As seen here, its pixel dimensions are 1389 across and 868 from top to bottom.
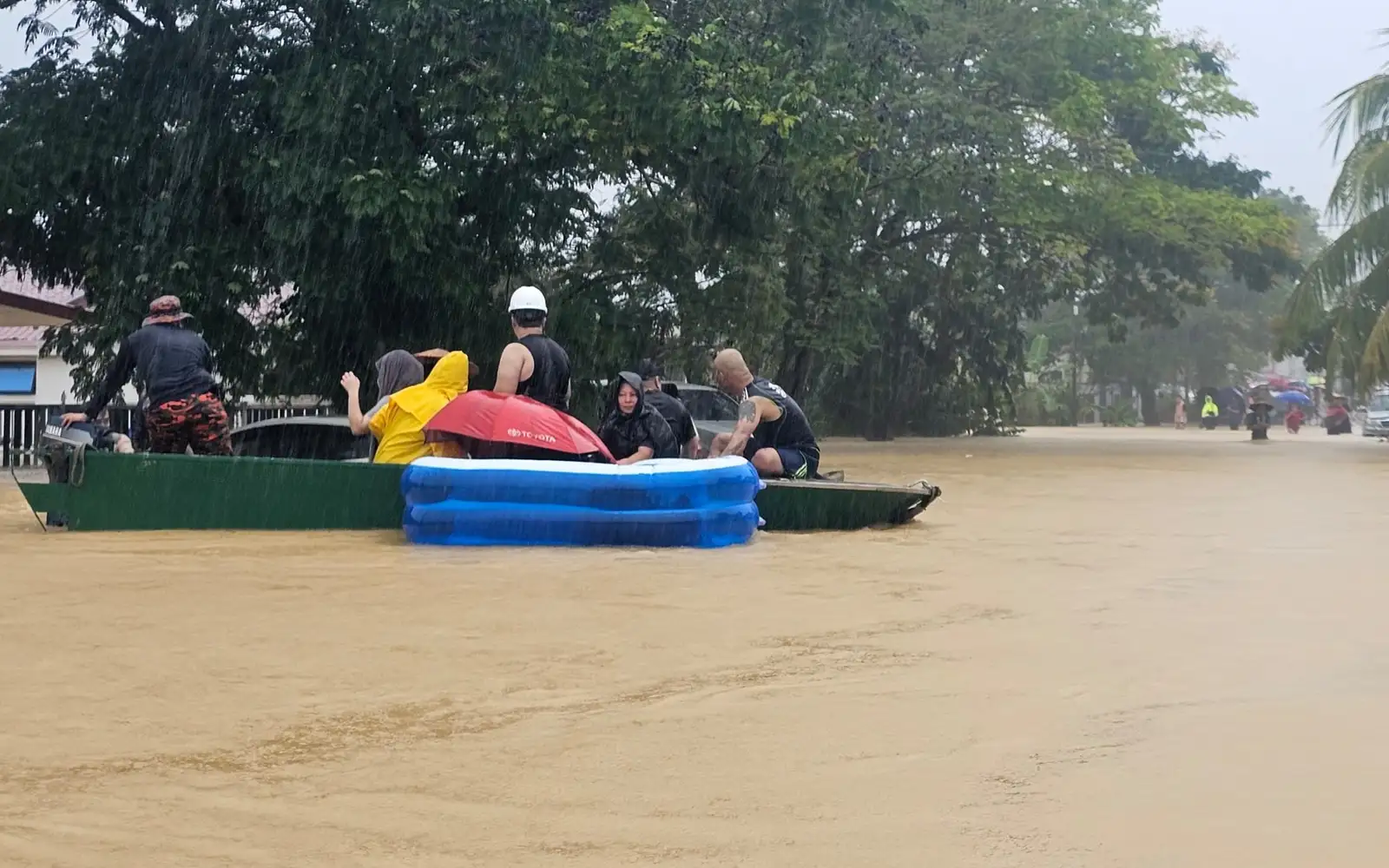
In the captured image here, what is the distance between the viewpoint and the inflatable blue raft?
11.5 m

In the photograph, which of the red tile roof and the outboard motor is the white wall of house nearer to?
the red tile roof

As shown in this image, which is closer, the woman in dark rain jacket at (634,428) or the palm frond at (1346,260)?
the woman in dark rain jacket at (634,428)

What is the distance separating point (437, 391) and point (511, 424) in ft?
3.10

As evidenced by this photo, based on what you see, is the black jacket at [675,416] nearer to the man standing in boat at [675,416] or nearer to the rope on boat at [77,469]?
the man standing in boat at [675,416]

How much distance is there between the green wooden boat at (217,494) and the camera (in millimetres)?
11883

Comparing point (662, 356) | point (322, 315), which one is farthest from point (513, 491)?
point (662, 356)

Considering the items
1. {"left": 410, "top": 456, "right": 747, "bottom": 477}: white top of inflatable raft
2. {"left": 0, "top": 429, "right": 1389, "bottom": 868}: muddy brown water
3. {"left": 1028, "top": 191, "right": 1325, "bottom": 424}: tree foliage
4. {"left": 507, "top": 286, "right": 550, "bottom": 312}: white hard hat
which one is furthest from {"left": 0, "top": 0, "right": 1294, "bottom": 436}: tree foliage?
{"left": 1028, "top": 191, "right": 1325, "bottom": 424}: tree foliage

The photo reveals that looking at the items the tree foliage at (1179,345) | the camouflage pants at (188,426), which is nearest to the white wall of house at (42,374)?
the camouflage pants at (188,426)

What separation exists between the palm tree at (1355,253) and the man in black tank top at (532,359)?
2634cm

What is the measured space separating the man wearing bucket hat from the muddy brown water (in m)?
1.25

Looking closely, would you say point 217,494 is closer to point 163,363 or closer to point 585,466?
point 163,363

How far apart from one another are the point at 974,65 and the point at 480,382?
1729cm

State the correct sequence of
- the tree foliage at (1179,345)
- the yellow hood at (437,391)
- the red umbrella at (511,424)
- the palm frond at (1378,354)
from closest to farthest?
the red umbrella at (511,424) → the yellow hood at (437,391) → the palm frond at (1378,354) → the tree foliage at (1179,345)

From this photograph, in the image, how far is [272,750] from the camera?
5.62 m
